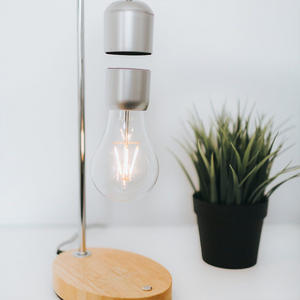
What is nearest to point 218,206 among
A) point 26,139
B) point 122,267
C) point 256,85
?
point 122,267

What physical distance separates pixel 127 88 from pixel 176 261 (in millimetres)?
386

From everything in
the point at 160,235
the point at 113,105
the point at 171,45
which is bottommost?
the point at 160,235

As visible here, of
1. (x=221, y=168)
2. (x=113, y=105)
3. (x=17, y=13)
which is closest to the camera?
(x=113, y=105)

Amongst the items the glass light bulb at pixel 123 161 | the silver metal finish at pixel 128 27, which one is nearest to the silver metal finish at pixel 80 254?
the glass light bulb at pixel 123 161

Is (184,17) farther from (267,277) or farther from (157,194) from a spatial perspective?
(267,277)

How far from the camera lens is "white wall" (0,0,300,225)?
0.93m

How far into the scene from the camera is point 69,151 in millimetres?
965

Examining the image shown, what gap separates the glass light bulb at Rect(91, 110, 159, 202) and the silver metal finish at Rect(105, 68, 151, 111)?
0.17 feet

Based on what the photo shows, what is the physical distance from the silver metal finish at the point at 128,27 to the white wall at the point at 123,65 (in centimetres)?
32

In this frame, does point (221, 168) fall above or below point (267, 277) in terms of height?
above

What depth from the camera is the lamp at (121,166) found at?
604 millimetres

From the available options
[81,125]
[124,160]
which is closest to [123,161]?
[124,160]

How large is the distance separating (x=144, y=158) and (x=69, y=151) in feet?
1.09

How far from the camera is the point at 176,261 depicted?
2.61ft
